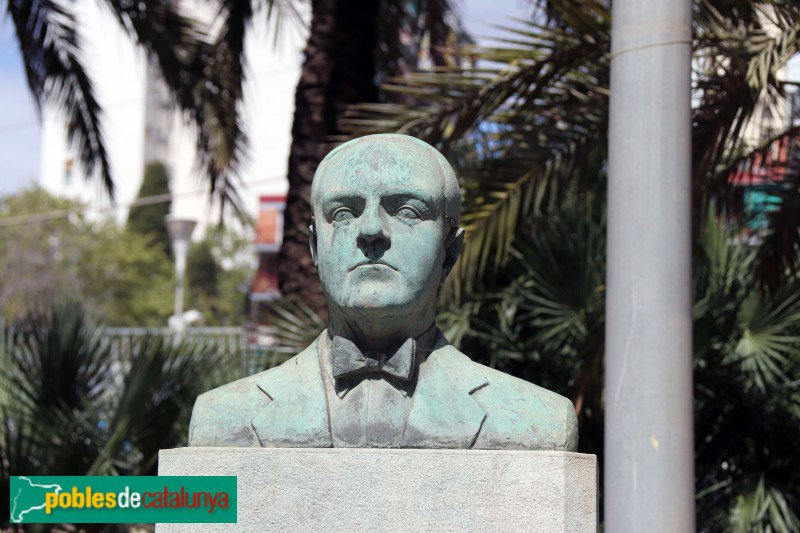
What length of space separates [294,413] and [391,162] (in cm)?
80

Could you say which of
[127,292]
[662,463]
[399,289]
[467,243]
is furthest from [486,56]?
[127,292]

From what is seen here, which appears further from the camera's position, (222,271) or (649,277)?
(222,271)

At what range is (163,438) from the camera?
7449mm

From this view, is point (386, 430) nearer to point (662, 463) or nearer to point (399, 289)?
point (399, 289)

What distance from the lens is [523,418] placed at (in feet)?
12.6

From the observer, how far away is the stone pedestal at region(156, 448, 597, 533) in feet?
12.3

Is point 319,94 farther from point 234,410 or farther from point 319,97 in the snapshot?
point 234,410

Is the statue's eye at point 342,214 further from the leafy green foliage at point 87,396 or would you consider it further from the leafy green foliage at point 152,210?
the leafy green foliage at point 152,210

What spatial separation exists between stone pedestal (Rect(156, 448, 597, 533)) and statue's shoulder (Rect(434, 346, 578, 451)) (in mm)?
76

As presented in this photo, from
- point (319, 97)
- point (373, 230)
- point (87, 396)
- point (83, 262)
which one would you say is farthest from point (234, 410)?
point (83, 262)

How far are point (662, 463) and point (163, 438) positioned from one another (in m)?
3.15

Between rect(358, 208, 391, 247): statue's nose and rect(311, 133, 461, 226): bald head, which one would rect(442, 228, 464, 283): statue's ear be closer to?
rect(311, 133, 461, 226): bald head

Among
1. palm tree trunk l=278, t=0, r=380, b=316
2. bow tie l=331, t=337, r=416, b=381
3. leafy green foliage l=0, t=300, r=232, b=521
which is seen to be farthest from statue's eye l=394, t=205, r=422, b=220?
palm tree trunk l=278, t=0, r=380, b=316

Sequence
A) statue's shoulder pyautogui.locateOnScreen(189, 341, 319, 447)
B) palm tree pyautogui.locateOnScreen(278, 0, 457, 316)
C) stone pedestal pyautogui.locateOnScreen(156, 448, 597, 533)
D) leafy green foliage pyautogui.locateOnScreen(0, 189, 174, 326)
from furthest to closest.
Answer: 1. leafy green foliage pyautogui.locateOnScreen(0, 189, 174, 326)
2. palm tree pyautogui.locateOnScreen(278, 0, 457, 316)
3. statue's shoulder pyautogui.locateOnScreen(189, 341, 319, 447)
4. stone pedestal pyautogui.locateOnScreen(156, 448, 597, 533)
